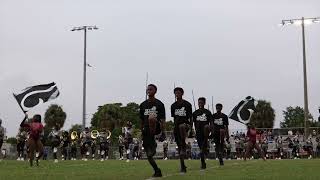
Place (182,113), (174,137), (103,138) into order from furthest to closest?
(103,138) < (174,137) < (182,113)

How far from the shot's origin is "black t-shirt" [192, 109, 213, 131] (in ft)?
67.5

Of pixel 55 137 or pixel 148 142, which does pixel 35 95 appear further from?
pixel 148 142

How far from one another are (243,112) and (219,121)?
22728mm

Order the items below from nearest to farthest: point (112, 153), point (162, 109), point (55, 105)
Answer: point (162, 109) → point (112, 153) → point (55, 105)

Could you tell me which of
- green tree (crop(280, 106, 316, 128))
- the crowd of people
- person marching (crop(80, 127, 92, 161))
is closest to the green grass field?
the crowd of people

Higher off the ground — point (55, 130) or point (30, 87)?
point (30, 87)

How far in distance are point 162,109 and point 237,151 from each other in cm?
3150

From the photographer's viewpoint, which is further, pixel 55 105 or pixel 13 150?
pixel 55 105

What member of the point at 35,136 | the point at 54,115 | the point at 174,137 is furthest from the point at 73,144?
the point at 54,115

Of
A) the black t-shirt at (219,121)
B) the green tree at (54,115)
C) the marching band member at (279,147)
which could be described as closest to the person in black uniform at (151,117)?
the black t-shirt at (219,121)

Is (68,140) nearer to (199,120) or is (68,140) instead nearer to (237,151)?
(237,151)

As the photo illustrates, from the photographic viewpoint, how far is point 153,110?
15.8 meters

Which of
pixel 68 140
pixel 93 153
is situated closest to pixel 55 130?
pixel 68 140

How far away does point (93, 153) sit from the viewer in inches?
1762
